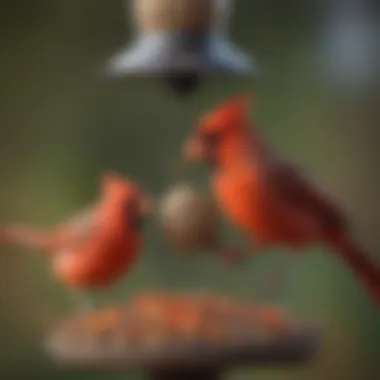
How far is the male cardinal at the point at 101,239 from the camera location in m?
0.95

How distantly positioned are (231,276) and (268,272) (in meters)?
0.03

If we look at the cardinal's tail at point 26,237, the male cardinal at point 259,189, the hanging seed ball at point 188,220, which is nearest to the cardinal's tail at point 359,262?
Answer: the male cardinal at point 259,189

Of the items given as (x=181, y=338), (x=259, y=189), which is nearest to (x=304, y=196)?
(x=259, y=189)

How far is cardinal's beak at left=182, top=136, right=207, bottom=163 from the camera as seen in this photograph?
95 centimetres

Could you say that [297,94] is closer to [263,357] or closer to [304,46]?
[304,46]

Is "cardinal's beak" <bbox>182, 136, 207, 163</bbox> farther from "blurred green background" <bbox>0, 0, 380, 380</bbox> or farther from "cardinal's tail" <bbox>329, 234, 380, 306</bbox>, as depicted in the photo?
"cardinal's tail" <bbox>329, 234, 380, 306</bbox>

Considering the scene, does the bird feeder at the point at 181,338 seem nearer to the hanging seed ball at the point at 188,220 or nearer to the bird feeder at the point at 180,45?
the hanging seed ball at the point at 188,220

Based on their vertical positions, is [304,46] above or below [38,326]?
above

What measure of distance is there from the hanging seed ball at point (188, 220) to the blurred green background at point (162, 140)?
11 millimetres

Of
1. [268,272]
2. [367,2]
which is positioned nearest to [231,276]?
[268,272]

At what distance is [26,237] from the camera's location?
3.12 feet

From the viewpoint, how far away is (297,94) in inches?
37.4

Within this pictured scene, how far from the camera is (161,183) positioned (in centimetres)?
95

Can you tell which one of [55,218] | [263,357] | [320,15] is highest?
[320,15]
